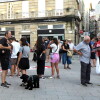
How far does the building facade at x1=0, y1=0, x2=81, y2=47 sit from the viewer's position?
36.9m

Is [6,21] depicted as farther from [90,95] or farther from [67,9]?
[90,95]

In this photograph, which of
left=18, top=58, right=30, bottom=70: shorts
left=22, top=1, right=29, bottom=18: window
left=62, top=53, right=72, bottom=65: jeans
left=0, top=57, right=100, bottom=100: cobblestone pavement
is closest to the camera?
left=0, top=57, right=100, bottom=100: cobblestone pavement

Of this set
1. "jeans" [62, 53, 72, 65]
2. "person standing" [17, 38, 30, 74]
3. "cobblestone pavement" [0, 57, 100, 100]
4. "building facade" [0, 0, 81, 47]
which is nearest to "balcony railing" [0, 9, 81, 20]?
"building facade" [0, 0, 81, 47]

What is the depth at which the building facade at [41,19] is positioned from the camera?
36.9 m

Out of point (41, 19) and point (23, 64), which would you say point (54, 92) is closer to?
point (23, 64)

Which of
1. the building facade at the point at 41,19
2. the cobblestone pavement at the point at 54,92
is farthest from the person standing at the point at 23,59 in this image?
the building facade at the point at 41,19

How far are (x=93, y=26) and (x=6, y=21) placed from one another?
4426 cm

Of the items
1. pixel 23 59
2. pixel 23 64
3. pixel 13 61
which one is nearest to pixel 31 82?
pixel 23 64

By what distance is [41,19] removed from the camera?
Result: 125ft

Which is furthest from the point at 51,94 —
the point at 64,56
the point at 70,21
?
the point at 70,21

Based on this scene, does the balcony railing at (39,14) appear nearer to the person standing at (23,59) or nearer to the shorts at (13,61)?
the shorts at (13,61)

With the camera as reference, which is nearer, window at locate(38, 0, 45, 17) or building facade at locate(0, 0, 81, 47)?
building facade at locate(0, 0, 81, 47)

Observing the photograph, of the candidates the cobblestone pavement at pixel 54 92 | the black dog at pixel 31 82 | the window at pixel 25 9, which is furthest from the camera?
the window at pixel 25 9

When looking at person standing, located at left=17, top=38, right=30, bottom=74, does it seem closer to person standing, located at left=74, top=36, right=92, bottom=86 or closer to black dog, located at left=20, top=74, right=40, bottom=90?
black dog, located at left=20, top=74, right=40, bottom=90
